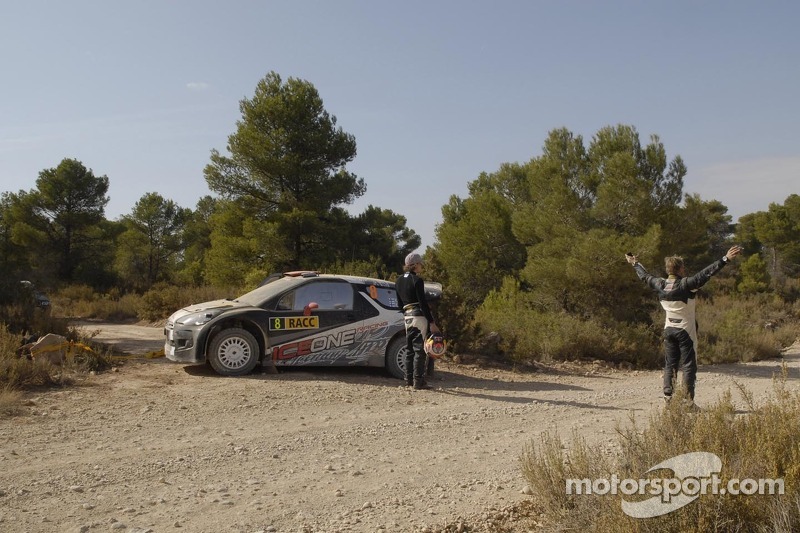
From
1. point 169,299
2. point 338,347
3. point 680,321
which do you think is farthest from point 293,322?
point 169,299

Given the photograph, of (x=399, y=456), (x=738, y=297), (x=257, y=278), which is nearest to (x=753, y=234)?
(x=738, y=297)

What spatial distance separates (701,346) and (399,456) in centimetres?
1205

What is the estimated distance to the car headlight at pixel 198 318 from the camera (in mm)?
9586

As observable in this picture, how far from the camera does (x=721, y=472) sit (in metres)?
3.69

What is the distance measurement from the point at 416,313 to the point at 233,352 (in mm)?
2809

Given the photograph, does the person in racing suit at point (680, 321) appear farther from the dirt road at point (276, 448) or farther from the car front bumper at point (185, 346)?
the car front bumper at point (185, 346)

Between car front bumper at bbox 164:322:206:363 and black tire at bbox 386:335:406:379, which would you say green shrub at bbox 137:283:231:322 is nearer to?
car front bumper at bbox 164:322:206:363

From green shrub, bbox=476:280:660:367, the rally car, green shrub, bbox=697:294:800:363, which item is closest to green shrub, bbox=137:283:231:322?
green shrub, bbox=476:280:660:367

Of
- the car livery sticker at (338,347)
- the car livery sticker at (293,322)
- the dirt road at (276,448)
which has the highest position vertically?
the car livery sticker at (293,322)

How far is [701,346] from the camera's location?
15641 millimetres

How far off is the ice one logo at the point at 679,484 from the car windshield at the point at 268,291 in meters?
7.11

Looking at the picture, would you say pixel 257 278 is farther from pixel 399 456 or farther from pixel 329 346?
pixel 399 456

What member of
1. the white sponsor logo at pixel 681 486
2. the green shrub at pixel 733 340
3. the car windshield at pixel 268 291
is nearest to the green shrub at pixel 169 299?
the car windshield at pixel 268 291

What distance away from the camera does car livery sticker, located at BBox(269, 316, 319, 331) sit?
32.3 feet
